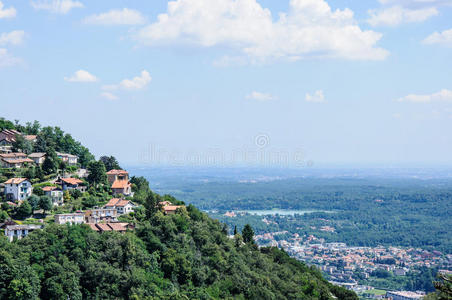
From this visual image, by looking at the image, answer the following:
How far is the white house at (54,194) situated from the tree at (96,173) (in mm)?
5723

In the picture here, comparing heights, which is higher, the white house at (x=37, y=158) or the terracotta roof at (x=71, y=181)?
the white house at (x=37, y=158)

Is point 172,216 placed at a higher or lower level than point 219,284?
higher

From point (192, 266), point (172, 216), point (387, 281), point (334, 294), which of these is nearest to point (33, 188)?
point (172, 216)

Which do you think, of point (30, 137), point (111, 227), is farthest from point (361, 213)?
point (111, 227)

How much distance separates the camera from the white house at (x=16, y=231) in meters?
36.9

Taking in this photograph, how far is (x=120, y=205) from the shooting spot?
45.2 meters

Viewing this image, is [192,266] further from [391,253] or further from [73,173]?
[391,253]

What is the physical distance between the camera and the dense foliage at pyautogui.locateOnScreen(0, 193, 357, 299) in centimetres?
3198

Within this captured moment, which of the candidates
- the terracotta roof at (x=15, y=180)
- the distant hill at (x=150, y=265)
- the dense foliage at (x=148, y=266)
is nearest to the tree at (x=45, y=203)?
the terracotta roof at (x=15, y=180)

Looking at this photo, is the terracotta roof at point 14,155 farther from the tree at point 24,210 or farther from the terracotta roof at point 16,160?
the tree at point 24,210

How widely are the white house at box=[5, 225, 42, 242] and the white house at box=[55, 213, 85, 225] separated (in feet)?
8.79

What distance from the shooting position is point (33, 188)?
44531 millimetres

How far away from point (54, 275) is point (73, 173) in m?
20.5

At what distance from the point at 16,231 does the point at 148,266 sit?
359 inches
